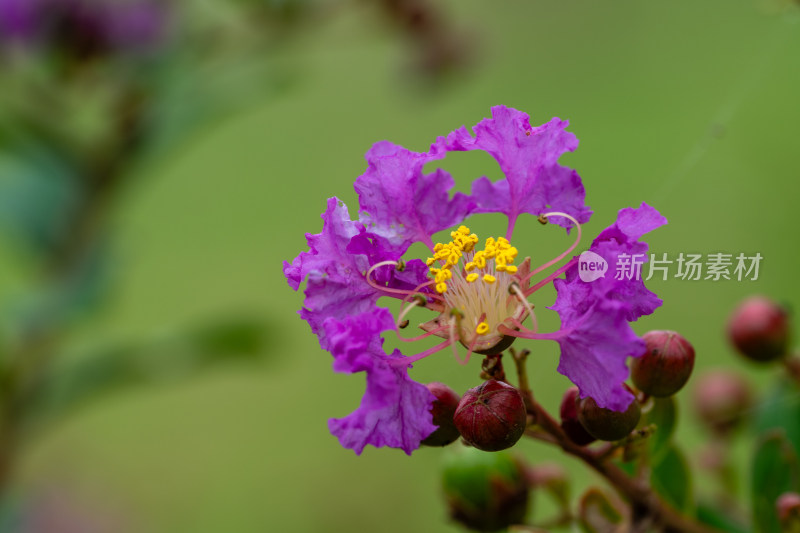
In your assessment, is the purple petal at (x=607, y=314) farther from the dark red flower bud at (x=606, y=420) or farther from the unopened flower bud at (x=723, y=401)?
the unopened flower bud at (x=723, y=401)

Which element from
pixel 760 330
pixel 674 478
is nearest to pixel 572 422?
pixel 674 478

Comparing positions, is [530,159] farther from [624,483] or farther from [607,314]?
[624,483]

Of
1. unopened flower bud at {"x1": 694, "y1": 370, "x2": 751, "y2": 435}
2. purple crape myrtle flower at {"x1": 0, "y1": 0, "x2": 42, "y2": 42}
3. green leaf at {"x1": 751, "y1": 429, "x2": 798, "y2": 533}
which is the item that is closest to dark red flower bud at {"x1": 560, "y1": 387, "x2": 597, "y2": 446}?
green leaf at {"x1": 751, "y1": 429, "x2": 798, "y2": 533}

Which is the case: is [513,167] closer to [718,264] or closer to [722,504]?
[718,264]

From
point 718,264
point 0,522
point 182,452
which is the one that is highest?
point 182,452

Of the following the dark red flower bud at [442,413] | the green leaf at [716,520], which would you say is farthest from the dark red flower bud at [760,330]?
the dark red flower bud at [442,413]

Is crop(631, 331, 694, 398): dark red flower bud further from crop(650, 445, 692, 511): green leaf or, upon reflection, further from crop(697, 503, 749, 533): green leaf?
crop(697, 503, 749, 533): green leaf

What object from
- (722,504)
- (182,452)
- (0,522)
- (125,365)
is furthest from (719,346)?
(182,452)

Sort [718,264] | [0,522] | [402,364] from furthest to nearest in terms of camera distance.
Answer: [0,522] < [718,264] < [402,364]
